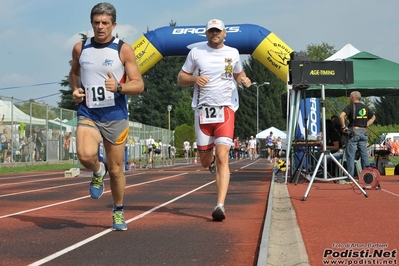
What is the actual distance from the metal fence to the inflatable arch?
591cm

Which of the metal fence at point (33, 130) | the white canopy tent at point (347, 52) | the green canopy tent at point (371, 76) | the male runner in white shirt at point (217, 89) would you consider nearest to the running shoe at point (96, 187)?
the male runner in white shirt at point (217, 89)

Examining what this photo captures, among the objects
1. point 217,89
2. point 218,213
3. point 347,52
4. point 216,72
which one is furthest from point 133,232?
point 347,52

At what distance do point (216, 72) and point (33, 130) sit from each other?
27720mm

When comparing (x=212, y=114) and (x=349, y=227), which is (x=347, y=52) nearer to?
(x=212, y=114)

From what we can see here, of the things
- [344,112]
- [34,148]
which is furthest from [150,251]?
[34,148]

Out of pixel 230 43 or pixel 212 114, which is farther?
pixel 230 43

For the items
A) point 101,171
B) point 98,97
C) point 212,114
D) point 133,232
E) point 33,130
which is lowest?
point 133,232

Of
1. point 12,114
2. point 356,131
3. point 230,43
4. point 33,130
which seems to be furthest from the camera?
point 33,130

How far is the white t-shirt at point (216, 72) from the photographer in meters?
8.55

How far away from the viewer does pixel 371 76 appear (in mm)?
17766

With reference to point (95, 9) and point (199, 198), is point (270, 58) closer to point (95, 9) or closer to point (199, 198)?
point (199, 198)

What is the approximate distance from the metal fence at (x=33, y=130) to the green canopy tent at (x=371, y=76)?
10744 mm

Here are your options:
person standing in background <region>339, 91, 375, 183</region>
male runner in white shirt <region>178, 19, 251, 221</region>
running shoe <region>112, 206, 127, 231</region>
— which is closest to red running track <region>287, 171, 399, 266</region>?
male runner in white shirt <region>178, 19, 251, 221</region>

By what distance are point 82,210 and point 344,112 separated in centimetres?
705
